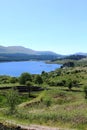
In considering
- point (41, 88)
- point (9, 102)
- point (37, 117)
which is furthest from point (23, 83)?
point (37, 117)

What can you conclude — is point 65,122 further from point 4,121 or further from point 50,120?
point 4,121

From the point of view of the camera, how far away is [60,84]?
4392 inches

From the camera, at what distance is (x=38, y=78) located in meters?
113

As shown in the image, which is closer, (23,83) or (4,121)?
(4,121)

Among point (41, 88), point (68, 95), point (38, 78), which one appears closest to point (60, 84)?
point (38, 78)

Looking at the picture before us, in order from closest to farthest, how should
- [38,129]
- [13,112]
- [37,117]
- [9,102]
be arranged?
[38,129]
[37,117]
[13,112]
[9,102]

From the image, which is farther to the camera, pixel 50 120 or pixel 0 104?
pixel 0 104

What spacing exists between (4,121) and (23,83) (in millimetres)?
72698

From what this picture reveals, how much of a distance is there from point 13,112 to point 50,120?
6778 millimetres

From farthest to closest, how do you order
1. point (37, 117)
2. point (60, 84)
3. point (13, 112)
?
point (60, 84), point (13, 112), point (37, 117)

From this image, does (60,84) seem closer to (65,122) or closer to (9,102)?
(9,102)

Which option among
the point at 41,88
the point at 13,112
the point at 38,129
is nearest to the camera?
the point at 38,129

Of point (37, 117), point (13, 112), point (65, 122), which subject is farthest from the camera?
point (13, 112)

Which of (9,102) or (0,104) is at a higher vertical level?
(9,102)
